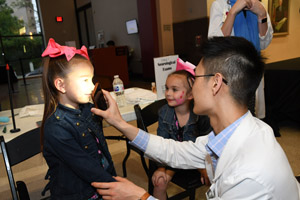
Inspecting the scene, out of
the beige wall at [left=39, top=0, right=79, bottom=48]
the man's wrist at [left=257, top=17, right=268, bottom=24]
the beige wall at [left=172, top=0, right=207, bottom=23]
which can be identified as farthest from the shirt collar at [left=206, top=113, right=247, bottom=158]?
the beige wall at [left=39, top=0, right=79, bottom=48]

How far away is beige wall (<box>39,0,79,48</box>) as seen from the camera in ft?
37.1

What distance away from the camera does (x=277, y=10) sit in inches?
222

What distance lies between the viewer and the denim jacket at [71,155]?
3.80ft

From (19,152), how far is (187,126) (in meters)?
1.08

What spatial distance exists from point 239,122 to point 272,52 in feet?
19.0

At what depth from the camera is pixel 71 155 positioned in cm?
116

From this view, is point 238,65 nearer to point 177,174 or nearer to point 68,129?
point 68,129

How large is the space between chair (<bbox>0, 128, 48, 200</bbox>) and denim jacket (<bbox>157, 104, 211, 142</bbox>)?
33.0 inches

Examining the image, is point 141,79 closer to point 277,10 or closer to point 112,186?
point 277,10

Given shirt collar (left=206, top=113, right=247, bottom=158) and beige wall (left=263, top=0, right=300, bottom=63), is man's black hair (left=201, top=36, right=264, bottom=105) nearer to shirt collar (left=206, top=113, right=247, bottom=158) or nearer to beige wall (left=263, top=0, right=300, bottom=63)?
shirt collar (left=206, top=113, right=247, bottom=158)

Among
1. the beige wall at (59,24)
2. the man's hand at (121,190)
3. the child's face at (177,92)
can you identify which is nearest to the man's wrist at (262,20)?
the child's face at (177,92)

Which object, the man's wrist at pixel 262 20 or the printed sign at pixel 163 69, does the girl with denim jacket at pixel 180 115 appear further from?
the man's wrist at pixel 262 20

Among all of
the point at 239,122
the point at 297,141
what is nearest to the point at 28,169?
the point at 239,122

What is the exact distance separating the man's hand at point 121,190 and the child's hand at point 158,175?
1.78 feet
